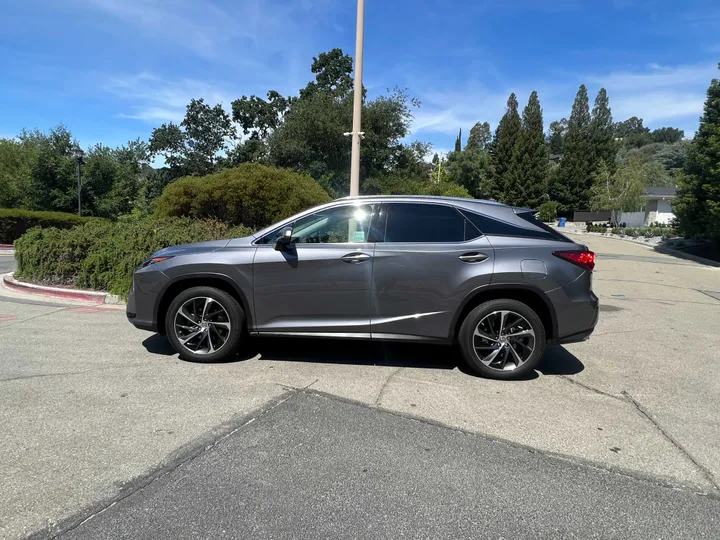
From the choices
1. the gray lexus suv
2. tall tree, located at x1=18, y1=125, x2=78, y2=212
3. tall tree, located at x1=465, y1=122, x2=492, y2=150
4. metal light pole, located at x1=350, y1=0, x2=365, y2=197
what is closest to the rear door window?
the gray lexus suv

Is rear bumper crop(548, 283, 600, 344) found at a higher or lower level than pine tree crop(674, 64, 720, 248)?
lower

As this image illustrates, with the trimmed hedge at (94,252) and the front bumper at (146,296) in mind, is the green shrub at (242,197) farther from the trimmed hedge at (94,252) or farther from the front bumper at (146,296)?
the front bumper at (146,296)

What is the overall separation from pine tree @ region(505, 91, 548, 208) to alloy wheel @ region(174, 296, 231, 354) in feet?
198

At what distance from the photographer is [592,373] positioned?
511 cm

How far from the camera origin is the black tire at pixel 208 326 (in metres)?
4.91

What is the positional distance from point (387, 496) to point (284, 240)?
103 inches

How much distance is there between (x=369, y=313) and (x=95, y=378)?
104 inches

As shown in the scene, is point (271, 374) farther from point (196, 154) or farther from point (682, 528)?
point (196, 154)

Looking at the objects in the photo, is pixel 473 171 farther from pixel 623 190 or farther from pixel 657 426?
pixel 657 426

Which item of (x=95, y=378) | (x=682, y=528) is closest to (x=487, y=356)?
(x=682, y=528)

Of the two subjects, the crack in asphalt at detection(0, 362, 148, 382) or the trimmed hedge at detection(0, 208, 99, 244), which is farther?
the trimmed hedge at detection(0, 208, 99, 244)

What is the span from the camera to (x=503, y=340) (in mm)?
4684

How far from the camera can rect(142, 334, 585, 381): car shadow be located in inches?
204

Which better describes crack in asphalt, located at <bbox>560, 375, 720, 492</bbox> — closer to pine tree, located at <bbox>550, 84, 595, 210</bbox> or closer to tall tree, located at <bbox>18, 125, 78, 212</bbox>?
tall tree, located at <bbox>18, 125, 78, 212</bbox>
